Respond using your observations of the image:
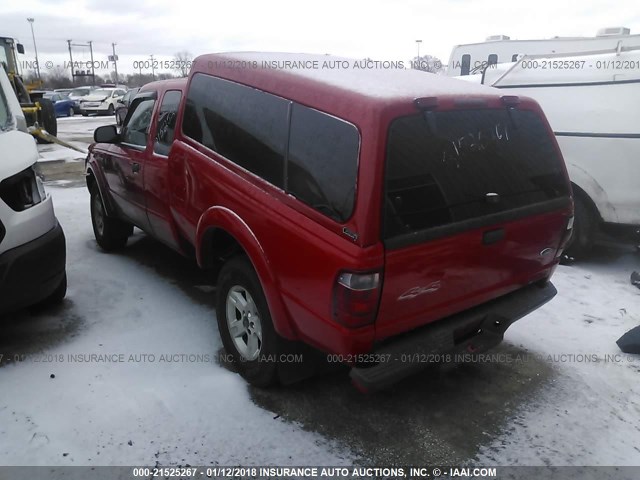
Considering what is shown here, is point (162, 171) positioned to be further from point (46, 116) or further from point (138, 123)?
point (46, 116)

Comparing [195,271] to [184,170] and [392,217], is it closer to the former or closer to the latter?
[184,170]

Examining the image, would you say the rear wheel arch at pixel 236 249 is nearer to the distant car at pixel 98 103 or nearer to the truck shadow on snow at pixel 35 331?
the truck shadow on snow at pixel 35 331

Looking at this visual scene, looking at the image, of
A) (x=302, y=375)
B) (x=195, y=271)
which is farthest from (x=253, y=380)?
(x=195, y=271)

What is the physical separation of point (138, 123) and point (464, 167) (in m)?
3.31

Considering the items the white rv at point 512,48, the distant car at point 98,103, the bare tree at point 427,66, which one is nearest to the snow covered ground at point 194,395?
the white rv at point 512,48

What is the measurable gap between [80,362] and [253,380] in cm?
122

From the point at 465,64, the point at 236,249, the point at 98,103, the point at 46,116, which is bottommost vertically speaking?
the point at 98,103

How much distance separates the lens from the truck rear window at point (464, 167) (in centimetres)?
240

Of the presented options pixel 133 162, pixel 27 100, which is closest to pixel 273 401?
pixel 133 162

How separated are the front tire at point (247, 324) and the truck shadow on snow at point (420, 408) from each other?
0.17m

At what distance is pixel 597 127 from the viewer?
5.09 m

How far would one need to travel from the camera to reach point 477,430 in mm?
2865

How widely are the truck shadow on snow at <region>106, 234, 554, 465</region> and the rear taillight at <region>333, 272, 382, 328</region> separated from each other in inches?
30.9

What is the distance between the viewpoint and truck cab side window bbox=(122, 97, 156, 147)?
4562 millimetres
